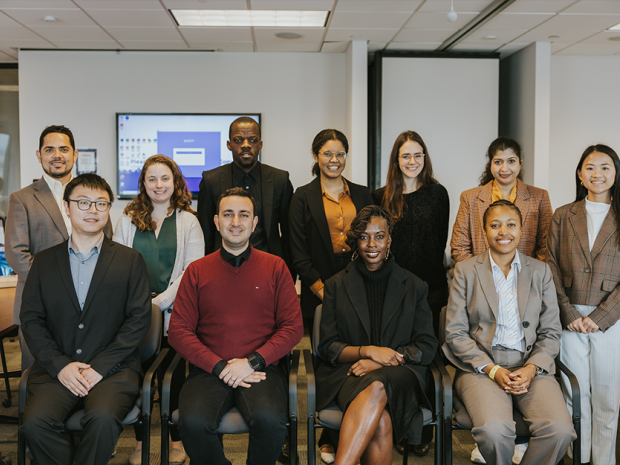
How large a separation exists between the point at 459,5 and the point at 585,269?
2.85 meters

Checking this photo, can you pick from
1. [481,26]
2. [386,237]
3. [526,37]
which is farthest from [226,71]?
[386,237]

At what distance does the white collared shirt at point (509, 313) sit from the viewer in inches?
96.9

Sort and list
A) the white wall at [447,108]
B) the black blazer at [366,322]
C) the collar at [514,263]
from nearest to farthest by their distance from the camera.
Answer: the black blazer at [366,322] < the collar at [514,263] < the white wall at [447,108]

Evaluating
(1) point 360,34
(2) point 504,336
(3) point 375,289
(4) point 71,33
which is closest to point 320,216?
(3) point 375,289

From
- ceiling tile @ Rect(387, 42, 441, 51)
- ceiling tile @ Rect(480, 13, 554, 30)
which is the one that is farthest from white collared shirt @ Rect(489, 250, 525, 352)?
ceiling tile @ Rect(387, 42, 441, 51)

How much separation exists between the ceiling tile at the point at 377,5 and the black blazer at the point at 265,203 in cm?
204

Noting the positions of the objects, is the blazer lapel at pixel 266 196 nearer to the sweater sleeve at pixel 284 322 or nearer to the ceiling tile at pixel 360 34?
Result: the sweater sleeve at pixel 284 322

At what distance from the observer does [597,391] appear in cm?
259

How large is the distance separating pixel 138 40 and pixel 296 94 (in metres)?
1.87

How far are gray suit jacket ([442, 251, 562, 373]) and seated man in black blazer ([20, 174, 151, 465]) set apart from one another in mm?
1580

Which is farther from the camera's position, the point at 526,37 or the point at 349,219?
the point at 526,37

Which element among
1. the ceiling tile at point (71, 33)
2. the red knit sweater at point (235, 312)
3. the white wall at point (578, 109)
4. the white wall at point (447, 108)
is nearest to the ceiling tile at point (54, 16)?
the ceiling tile at point (71, 33)

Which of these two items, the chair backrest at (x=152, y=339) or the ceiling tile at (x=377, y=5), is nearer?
the chair backrest at (x=152, y=339)

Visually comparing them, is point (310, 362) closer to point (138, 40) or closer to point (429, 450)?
point (429, 450)
